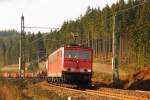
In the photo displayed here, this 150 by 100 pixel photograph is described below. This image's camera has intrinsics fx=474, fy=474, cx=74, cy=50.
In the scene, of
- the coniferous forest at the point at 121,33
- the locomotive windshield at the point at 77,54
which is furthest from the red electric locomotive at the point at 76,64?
the coniferous forest at the point at 121,33

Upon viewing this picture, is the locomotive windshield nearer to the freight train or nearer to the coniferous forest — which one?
the freight train

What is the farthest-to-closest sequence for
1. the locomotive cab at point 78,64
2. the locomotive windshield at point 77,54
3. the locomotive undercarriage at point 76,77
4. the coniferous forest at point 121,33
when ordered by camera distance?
the coniferous forest at point 121,33
the locomotive windshield at point 77,54
the locomotive cab at point 78,64
the locomotive undercarriage at point 76,77

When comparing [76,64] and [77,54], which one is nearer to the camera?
[76,64]

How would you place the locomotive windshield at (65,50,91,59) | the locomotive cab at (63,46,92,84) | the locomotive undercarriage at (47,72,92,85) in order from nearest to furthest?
the locomotive undercarriage at (47,72,92,85) < the locomotive cab at (63,46,92,84) < the locomotive windshield at (65,50,91,59)

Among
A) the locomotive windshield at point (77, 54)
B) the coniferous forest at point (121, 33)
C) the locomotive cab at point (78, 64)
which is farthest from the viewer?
the coniferous forest at point (121, 33)

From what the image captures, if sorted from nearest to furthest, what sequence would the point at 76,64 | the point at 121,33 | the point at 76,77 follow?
the point at 76,77, the point at 76,64, the point at 121,33

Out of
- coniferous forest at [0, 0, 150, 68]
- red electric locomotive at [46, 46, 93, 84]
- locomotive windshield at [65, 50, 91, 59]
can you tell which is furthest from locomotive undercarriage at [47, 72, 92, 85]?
coniferous forest at [0, 0, 150, 68]

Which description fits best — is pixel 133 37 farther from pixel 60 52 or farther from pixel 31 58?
pixel 31 58

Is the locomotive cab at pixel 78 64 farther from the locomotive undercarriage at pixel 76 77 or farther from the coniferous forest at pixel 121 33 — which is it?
the coniferous forest at pixel 121 33

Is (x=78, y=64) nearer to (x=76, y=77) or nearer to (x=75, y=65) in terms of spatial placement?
(x=75, y=65)

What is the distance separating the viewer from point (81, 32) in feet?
431

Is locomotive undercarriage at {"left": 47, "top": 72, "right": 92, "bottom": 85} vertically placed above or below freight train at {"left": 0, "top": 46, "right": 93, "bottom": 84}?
below

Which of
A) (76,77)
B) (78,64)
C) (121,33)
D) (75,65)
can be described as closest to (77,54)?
(78,64)

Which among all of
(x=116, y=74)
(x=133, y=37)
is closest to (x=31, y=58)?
(x=133, y=37)
